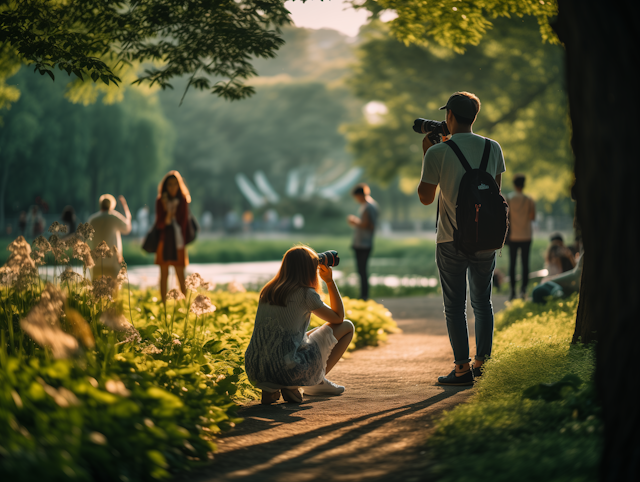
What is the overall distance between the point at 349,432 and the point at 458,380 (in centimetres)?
149

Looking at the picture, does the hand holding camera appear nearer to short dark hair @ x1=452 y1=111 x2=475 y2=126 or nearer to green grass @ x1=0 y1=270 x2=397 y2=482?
short dark hair @ x1=452 y1=111 x2=475 y2=126

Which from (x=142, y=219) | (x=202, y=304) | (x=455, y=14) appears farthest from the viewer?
(x=142, y=219)

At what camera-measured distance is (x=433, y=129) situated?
514 centimetres

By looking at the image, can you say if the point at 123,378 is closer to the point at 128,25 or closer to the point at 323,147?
the point at 128,25

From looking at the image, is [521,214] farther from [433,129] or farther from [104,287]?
[104,287]

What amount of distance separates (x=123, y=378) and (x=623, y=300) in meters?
2.52

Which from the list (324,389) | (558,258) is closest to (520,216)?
(558,258)

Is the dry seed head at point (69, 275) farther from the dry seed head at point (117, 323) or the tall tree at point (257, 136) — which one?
the tall tree at point (257, 136)

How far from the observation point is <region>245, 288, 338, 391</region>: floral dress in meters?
4.49

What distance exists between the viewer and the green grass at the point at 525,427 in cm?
277

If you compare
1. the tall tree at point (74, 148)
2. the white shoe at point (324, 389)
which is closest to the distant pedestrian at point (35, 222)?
the tall tree at point (74, 148)

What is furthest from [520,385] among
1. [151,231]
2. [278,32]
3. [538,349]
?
[151,231]

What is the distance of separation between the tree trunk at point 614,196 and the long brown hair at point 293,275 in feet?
6.97

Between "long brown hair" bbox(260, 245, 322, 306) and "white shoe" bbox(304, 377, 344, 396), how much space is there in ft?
2.42
